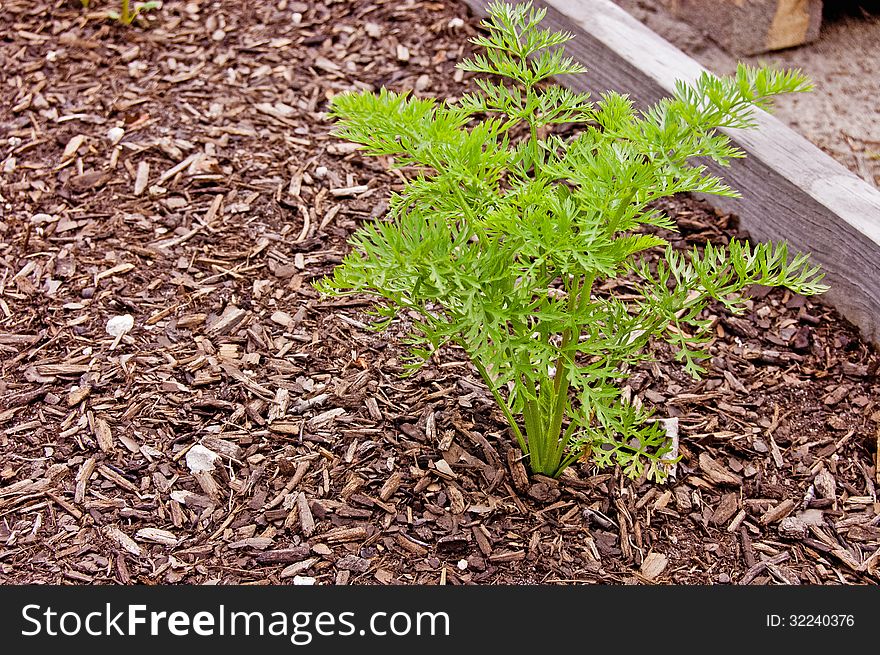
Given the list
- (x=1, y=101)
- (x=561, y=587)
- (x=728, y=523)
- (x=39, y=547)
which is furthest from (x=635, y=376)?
(x=1, y=101)

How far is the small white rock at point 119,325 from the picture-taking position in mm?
2576

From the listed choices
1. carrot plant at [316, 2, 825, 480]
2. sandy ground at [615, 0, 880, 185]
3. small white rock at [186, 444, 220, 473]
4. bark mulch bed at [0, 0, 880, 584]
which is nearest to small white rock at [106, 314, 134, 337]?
bark mulch bed at [0, 0, 880, 584]

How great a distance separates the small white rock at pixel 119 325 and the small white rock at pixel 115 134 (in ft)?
2.65

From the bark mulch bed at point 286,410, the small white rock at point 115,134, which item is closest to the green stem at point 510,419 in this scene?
the bark mulch bed at point 286,410

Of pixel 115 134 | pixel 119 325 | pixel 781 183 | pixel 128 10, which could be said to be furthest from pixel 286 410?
pixel 128 10

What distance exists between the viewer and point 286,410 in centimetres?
240

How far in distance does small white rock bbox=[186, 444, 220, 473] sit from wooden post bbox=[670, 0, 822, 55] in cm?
283

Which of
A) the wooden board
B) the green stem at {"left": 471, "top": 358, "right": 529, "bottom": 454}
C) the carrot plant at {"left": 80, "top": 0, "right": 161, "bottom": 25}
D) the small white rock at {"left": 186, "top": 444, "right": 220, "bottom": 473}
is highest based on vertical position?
the carrot plant at {"left": 80, "top": 0, "right": 161, "bottom": 25}

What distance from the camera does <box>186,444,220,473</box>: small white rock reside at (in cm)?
227

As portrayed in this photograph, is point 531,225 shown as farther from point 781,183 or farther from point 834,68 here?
point 834,68

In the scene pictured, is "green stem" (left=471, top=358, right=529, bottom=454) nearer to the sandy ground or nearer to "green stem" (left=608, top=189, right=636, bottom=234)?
"green stem" (left=608, top=189, right=636, bottom=234)

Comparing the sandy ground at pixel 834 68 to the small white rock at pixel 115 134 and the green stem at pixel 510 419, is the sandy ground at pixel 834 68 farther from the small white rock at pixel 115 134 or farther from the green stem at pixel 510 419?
the small white rock at pixel 115 134

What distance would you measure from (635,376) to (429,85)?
1424mm

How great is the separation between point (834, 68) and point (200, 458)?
3.00 metres
